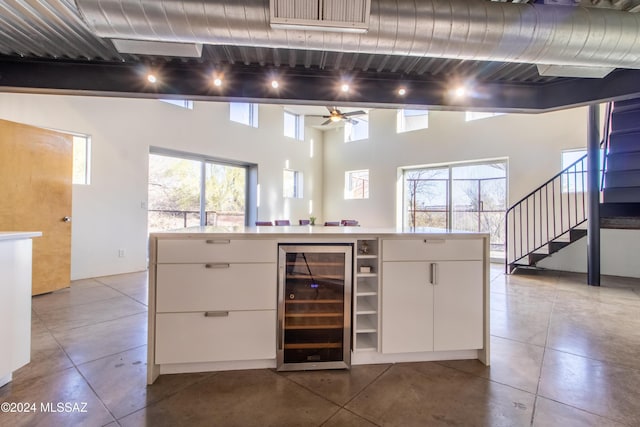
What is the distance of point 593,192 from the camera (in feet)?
13.4

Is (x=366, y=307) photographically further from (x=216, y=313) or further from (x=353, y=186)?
(x=353, y=186)

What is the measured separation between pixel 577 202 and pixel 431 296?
15.1 ft

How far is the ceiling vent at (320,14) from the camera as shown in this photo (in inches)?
62.7

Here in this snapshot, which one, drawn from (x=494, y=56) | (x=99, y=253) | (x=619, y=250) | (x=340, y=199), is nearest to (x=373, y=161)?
(x=340, y=199)

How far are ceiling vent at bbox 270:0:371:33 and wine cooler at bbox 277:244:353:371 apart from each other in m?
1.35

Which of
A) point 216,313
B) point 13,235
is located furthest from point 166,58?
point 216,313

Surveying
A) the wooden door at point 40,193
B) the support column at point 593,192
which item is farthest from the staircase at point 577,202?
the wooden door at point 40,193

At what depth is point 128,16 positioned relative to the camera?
1627mm

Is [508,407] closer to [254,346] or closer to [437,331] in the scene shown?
[437,331]

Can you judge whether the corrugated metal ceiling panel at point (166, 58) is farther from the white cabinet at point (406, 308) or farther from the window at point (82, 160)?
the window at point (82, 160)

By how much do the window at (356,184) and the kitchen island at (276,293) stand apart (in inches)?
230

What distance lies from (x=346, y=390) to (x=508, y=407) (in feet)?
2.91

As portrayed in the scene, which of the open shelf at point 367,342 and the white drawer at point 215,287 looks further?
the open shelf at point 367,342

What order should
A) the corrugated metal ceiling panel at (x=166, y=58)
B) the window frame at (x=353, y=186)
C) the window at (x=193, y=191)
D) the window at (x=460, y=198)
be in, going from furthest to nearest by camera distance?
the window frame at (x=353, y=186), the window at (x=460, y=198), the window at (x=193, y=191), the corrugated metal ceiling panel at (x=166, y=58)
